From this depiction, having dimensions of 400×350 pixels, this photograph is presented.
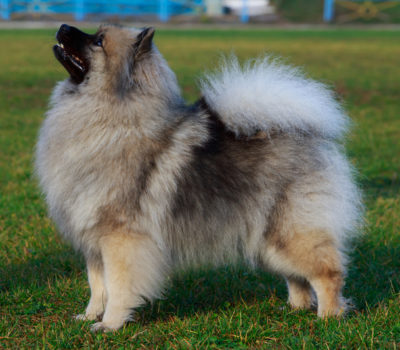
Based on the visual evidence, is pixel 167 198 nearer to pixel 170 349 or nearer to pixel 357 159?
pixel 170 349

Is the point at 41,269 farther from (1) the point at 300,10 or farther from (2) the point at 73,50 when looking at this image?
(1) the point at 300,10

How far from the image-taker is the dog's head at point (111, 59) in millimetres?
2953

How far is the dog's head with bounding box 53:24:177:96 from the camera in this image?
116 inches

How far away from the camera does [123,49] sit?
9.78ft

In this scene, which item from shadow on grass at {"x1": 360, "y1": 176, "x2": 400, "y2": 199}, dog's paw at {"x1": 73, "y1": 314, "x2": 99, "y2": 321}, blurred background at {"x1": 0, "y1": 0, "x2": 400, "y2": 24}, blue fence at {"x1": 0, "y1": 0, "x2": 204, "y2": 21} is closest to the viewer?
dog's paw at {"x1": 73, "y1": 314, "x2": 99, "y2": 321}

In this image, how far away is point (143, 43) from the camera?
9.73 ft

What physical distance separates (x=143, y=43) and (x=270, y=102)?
28.4 inches

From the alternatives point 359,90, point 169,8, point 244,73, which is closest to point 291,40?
point 359,90

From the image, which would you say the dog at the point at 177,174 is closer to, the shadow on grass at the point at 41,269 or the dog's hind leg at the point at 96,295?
the dog's hind leg at the point at 96,295

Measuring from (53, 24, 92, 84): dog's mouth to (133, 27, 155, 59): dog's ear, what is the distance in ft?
0.79

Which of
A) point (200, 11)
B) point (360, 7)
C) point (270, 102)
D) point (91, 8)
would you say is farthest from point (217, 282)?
point (200, 11)

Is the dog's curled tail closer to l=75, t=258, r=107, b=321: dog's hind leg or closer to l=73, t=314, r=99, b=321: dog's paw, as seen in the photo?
l=75, t=258, r=107, b=321: dog's hind leg

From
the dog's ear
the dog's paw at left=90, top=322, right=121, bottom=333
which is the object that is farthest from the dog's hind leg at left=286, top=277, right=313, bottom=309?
the dog's ear

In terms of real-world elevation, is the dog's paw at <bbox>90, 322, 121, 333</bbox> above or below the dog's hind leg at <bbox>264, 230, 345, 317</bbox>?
below
